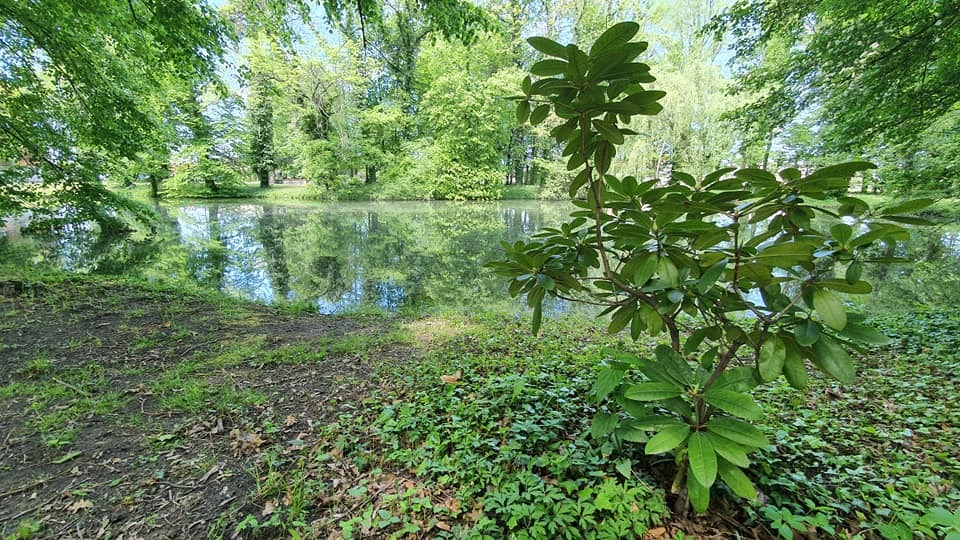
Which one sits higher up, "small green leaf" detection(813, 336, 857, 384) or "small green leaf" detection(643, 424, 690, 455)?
"small green leaf" detection(813, 336, 857, 384)

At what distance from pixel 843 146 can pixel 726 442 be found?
589 cm

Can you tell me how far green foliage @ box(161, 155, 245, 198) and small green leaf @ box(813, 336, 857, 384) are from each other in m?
28.5

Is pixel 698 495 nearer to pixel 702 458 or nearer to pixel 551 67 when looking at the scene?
pixel 702 458

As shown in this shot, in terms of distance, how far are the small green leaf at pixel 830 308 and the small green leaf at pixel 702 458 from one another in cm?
44

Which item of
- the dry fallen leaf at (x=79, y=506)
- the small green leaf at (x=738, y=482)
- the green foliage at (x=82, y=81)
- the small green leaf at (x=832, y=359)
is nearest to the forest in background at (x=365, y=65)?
the green foliage at (x=82, y=81)

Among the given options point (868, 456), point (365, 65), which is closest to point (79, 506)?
point (868, 456)

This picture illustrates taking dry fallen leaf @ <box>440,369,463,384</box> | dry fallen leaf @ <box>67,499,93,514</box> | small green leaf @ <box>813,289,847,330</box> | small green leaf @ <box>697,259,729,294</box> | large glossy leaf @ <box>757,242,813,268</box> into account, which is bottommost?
dry fallen leaf @ <box>67,499,93,514</box>

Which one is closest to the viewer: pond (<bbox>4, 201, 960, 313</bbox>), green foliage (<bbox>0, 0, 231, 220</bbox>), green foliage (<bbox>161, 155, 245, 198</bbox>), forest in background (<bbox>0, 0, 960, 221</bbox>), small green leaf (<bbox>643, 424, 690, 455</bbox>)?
small green leaf (<bbox>643, 424, 690, 455</bbox>)

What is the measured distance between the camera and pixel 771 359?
Result: 3.44ft

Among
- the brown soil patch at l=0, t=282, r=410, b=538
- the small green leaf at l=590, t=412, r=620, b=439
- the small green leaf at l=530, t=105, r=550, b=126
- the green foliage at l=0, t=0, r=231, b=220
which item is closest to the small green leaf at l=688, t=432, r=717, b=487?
the small green leaf at l=590, t=412, r=620, b=439

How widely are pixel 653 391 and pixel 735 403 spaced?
0.68 feet

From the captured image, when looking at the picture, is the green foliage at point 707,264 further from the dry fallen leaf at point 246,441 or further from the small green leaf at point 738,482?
the dry fallen leaf at point 246,441

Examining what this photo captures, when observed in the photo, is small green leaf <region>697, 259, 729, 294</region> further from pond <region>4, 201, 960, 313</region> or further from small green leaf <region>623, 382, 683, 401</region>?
pond <region>4, 201, 960, 313</region>

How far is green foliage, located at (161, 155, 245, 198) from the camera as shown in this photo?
73.5 ft
